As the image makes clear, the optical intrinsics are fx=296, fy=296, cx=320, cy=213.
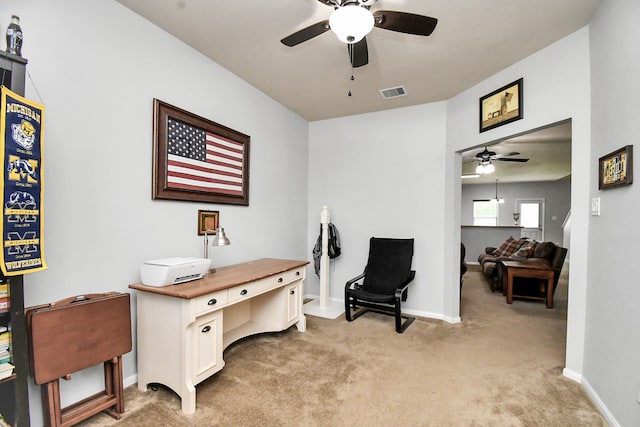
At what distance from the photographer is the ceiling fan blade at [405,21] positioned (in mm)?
1725

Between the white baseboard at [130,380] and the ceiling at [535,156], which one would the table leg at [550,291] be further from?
the white baseboard at [130,380]

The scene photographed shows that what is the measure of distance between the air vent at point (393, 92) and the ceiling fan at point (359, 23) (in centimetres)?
140

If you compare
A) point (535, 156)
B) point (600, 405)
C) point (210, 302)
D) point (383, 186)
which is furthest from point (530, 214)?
point (210, 302)

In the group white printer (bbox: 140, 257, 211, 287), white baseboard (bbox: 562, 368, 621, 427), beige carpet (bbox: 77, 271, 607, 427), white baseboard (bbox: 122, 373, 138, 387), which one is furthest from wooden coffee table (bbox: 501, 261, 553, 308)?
white baseboard (bbox: 122, 373, 138, 387)

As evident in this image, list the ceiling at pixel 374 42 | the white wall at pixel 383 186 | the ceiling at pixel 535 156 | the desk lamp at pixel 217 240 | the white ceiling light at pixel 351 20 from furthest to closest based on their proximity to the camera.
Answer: the ceiling at pixel 535 156
the white wall at pixel 383 186
the desk lamp at pixel 217 240
the ceiling at pixel 374 42
the white ceiling light at pixel 351 20

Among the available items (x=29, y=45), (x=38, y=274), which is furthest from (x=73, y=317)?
(x=29, y=45)

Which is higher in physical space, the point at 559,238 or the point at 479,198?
the point at 479,198

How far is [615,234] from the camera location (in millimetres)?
1893

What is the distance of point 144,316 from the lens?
2096mm

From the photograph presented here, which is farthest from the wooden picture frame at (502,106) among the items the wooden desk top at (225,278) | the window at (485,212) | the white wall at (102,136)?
the window at (485,212)

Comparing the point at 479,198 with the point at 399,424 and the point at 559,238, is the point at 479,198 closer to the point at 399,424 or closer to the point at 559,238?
the point at 559,238

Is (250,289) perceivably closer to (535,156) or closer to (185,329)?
(185,329)

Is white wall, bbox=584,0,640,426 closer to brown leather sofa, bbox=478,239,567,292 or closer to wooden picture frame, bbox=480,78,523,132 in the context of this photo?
wooden picture frame, bbox=480,78,523,132

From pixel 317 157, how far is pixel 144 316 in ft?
10.5
